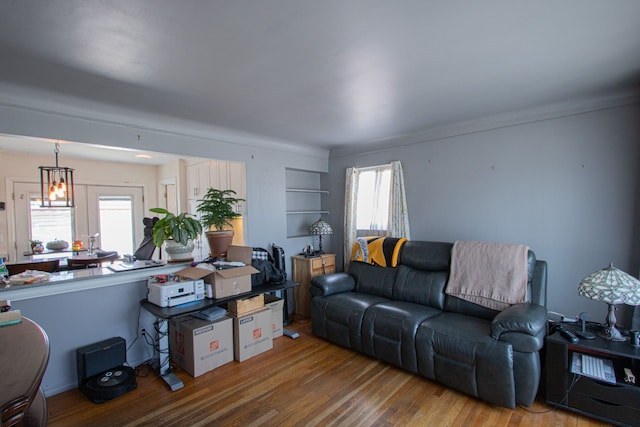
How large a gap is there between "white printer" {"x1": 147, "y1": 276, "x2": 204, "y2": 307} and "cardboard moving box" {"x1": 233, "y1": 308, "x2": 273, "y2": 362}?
20.9 inches

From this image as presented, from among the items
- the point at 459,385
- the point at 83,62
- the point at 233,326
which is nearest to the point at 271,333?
the point at 233,326

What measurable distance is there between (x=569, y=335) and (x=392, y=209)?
221 centimetres

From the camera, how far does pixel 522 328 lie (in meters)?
2.21

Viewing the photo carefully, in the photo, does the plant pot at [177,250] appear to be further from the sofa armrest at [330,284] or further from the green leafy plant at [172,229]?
the sofa armrest at [330,284]

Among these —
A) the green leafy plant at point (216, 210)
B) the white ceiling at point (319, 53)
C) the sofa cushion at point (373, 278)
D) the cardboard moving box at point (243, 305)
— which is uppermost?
the white ceiling at point (319, 53)

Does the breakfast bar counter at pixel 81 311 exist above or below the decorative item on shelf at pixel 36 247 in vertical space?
below

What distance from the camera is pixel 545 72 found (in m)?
2.19

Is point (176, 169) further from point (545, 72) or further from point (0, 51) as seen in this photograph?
point (545, 72)

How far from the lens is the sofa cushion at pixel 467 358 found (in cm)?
220

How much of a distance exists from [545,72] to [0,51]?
3.41m

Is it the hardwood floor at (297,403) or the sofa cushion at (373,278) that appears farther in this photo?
the sofa cushion at (373,278)

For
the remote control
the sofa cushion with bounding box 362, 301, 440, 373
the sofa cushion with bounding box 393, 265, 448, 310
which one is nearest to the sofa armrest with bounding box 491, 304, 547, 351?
the remote control

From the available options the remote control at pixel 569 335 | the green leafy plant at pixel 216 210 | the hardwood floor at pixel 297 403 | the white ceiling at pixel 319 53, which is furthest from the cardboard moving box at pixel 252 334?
the remote control at pixel 569 335

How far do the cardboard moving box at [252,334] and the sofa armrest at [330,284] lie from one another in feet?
1.94
